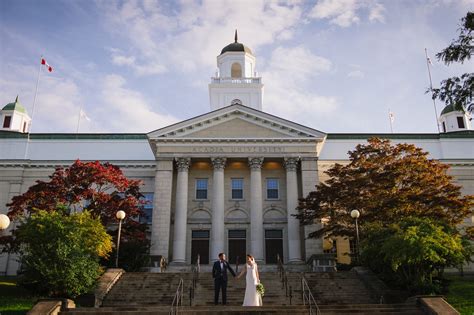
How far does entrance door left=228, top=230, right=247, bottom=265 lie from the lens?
123ft

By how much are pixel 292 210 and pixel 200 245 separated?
7568mm

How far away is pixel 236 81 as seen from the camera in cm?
5131

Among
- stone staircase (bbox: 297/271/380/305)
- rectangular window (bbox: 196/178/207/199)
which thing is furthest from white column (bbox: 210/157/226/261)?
stone staircase (bbox: 297/271/380/305)

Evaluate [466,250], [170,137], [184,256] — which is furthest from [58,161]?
[466,250]

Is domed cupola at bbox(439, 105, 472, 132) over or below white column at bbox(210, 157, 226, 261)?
over

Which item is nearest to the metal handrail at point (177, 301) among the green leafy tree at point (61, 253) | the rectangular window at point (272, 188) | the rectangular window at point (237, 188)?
the green leafy tree at point (61, 253)

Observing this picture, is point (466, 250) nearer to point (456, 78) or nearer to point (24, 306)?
point (456, 78)

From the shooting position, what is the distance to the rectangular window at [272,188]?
128 ft

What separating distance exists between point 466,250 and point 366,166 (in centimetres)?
985

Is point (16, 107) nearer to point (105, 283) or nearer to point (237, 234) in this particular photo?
point (237, 234)

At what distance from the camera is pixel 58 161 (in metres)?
46.0

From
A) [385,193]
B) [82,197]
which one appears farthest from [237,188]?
[385,193]

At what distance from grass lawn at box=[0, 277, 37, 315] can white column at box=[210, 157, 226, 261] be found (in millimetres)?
14239

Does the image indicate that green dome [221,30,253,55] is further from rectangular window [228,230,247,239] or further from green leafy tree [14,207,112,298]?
green leafy tree [14,207,112,298]
